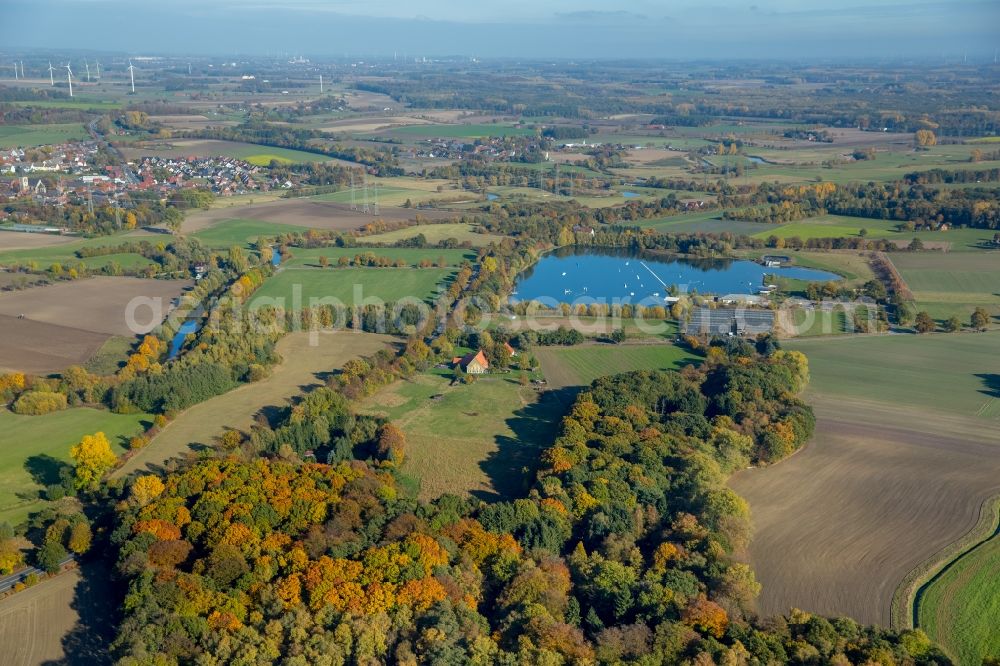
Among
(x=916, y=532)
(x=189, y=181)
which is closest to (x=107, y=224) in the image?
(x=189, y=181)

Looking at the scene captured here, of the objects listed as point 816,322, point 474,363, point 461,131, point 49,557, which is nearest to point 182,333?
point 474,363

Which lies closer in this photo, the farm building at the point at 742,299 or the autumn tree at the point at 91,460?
the autumn tree at the point at 91,460

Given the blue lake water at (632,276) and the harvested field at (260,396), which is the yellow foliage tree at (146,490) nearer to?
the harvested field at (260,396)

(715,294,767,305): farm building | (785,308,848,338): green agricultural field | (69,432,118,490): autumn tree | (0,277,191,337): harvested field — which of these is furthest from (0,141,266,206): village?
(785,308,848,338): green agricultural field

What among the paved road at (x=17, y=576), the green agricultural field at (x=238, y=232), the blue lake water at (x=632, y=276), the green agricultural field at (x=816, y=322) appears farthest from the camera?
the green agricultural field at (x=238, y=232)

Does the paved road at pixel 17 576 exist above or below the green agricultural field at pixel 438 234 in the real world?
below

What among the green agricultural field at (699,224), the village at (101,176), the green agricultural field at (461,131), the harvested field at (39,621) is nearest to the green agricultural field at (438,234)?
the green agricultural field at (699,224)

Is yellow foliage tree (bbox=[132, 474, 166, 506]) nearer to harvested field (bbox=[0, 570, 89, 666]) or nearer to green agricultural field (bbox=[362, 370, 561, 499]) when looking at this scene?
harvested field (bbox=[0, 570, 89, 666])

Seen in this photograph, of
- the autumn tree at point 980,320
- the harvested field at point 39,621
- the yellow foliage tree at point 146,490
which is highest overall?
the autumn tree at point 980,320
